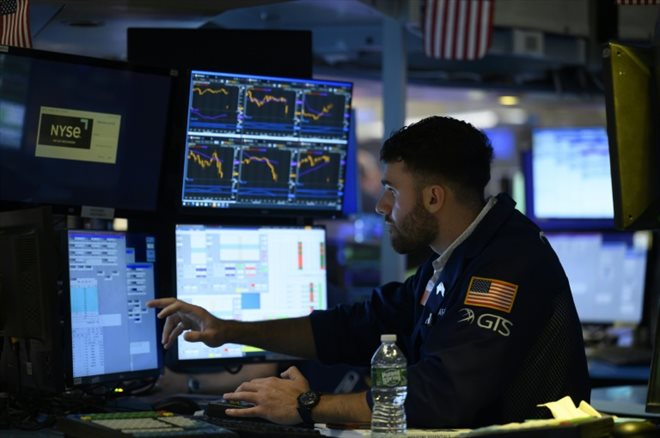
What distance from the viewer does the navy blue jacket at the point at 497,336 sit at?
258cm

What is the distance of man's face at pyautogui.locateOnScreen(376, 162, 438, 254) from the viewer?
298 cm

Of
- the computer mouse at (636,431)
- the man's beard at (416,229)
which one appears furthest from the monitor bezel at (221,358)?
the computer mouse at (636,431)

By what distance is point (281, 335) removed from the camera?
3.24m

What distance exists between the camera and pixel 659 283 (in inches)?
227

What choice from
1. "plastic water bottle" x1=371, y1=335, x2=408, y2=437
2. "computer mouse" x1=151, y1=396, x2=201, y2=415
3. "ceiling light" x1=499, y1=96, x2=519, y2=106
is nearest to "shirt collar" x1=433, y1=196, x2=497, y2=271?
"plastic water bottle" x1=371, y1=335, x2=408, y2=437

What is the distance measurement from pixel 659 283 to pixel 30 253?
368 centimetres

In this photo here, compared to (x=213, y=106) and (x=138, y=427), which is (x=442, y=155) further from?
(x=138, y=427)

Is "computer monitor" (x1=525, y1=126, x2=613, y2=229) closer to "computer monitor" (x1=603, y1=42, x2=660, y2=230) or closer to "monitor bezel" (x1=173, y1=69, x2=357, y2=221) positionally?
"monitor bezel" (x1=173, y1=69, x2=357, y2=221)

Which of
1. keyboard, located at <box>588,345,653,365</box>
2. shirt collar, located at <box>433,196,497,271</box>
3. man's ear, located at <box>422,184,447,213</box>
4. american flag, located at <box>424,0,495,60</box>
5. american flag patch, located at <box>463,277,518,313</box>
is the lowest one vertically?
keyboard, located at <box>588,345,653,365</box>

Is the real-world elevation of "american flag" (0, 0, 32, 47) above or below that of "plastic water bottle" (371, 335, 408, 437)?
above

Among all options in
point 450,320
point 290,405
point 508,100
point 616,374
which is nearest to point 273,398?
point 290,405


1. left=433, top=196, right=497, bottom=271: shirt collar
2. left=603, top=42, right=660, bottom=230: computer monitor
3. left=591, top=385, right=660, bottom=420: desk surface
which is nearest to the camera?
left=603, top=42, right=660, bottom=230: computer monitor

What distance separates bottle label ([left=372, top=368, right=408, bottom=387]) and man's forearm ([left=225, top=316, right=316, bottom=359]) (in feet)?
2.29

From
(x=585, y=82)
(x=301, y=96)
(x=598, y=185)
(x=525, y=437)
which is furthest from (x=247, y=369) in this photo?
(x=585, y=82)
